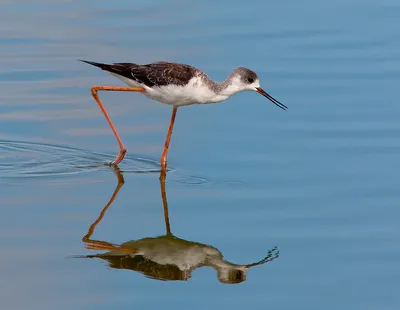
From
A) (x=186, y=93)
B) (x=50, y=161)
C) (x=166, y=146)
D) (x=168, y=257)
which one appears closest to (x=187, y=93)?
(x=186, y=93)

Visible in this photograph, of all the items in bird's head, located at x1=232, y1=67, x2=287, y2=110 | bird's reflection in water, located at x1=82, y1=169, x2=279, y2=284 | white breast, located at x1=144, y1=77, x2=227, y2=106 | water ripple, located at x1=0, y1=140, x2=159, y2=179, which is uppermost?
bird's head, located at x1=232, y1=67, x2=287, y2=110

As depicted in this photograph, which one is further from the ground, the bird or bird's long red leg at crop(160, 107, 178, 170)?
the bird

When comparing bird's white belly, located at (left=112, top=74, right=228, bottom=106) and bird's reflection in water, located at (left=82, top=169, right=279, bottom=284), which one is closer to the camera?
bird's reflection in water, located at (left=82, top=169, right=279, bottom=284)

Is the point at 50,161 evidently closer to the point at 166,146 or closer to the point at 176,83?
the point at 166,146

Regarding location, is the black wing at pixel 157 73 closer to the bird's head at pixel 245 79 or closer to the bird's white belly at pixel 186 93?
the bird's white belly at pixel 186 93

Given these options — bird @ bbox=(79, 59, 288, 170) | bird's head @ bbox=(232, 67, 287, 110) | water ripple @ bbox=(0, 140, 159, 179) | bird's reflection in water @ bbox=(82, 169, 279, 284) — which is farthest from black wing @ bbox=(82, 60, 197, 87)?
bird's reflection in water @ bbox=(82, 169, 279, 284)

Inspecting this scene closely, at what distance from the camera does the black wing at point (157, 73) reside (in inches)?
430

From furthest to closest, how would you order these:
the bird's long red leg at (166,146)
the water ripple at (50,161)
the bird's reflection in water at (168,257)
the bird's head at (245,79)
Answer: the bird's head at (245,79)
the bird's long red leg at (166,146)
the water ripple at (50,161)
the bird's reflection in water at (168,257)

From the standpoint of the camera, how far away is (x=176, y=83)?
35.7 ft

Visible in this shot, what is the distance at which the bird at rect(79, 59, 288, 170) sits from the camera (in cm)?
1091

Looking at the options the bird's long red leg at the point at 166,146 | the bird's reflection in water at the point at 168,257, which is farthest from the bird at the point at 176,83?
the bird's reflection in water at the point at 168,257

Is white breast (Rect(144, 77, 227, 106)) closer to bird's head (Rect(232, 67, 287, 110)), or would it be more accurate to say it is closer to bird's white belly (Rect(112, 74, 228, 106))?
bird's white belly (Rect(112, 74, 228, 106))

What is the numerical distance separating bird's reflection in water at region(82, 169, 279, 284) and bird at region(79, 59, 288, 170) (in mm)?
2015

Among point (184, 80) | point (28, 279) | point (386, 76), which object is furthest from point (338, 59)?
point (28, 279)
